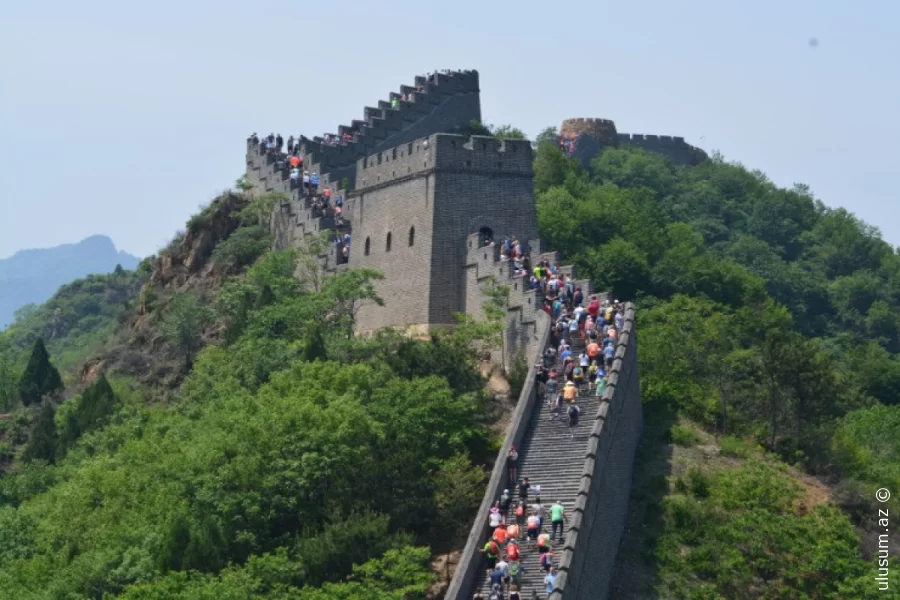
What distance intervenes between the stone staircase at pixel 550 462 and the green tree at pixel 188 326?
22880 mm

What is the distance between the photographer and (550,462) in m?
50.9

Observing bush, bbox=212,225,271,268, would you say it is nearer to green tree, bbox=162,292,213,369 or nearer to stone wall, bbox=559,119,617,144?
green tree, bbox=162,292,213,369

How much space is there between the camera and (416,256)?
6322 centimetres

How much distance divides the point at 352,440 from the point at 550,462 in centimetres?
562

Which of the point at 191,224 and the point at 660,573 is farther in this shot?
the point at 191,224

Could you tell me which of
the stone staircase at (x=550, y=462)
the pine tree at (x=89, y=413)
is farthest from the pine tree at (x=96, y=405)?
the stone staircase at (x=550, y=462)

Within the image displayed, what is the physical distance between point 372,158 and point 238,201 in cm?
1458

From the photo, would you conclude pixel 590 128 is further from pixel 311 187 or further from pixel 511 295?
pixel 511 295

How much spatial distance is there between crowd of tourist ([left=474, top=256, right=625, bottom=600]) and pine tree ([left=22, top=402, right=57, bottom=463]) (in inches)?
668

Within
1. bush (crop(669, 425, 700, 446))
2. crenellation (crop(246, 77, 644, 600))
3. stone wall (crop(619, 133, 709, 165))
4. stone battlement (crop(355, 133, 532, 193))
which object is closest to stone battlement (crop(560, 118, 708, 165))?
stone wall (crop(619, 133, 709, 165))

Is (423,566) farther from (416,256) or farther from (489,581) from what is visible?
(416,256)

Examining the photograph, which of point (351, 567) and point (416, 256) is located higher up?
point (416, 256)

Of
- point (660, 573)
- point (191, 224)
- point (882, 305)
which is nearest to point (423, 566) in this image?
point (660, 573)

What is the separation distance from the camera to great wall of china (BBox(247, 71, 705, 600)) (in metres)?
49.3
